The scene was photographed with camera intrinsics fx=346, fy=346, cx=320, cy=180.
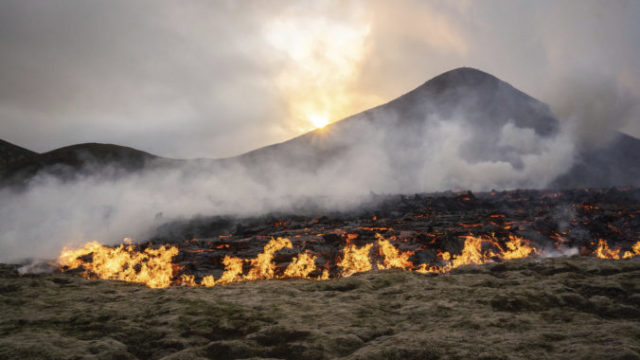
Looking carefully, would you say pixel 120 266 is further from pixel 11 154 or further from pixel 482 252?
pixel 11 154

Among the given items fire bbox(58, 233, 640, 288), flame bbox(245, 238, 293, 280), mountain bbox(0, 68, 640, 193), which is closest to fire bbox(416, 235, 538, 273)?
fire bbox(58, 233, 640, 288)

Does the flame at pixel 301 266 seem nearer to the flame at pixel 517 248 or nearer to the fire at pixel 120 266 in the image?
the fire at pixel 120 266

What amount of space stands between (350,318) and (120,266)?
867 inches

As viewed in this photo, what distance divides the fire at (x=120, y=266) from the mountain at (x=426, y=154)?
84.8 meters

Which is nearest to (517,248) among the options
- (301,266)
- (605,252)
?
(605,252)

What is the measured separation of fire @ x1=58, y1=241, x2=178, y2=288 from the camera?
2194 centimetres

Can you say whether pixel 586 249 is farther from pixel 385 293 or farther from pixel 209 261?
pixel 209 261

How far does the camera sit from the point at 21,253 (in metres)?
33.3

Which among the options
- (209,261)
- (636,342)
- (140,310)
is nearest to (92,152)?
(209,261)

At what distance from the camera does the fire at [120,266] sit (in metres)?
21.9

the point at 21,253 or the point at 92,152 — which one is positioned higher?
the point at 92,152

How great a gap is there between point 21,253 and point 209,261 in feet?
70.1

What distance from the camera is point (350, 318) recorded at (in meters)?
8.45

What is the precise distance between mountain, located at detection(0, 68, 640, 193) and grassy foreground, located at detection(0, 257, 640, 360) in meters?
97.2
